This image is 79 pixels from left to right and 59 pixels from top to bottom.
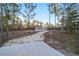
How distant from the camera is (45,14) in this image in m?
5.30

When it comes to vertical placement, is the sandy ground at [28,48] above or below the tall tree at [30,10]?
below

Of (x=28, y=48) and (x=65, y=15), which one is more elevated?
(x=65, y=15)

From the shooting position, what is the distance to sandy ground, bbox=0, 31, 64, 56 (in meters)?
5.27

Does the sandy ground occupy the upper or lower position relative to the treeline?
lower

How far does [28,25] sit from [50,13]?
37 cm

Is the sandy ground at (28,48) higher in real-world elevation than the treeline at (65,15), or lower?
lower

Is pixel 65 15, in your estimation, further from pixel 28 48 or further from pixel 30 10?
pixel 28 48

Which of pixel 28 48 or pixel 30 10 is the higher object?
pixel 30 10

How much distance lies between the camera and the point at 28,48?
5.28m

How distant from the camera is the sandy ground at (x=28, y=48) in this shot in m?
5.27

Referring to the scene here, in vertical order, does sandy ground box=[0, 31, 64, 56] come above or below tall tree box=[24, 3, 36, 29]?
below

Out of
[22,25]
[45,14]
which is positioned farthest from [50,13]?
[22,25]

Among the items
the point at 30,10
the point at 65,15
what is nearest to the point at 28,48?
the point at 30,10

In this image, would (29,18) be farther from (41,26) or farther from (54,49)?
(54,49)
